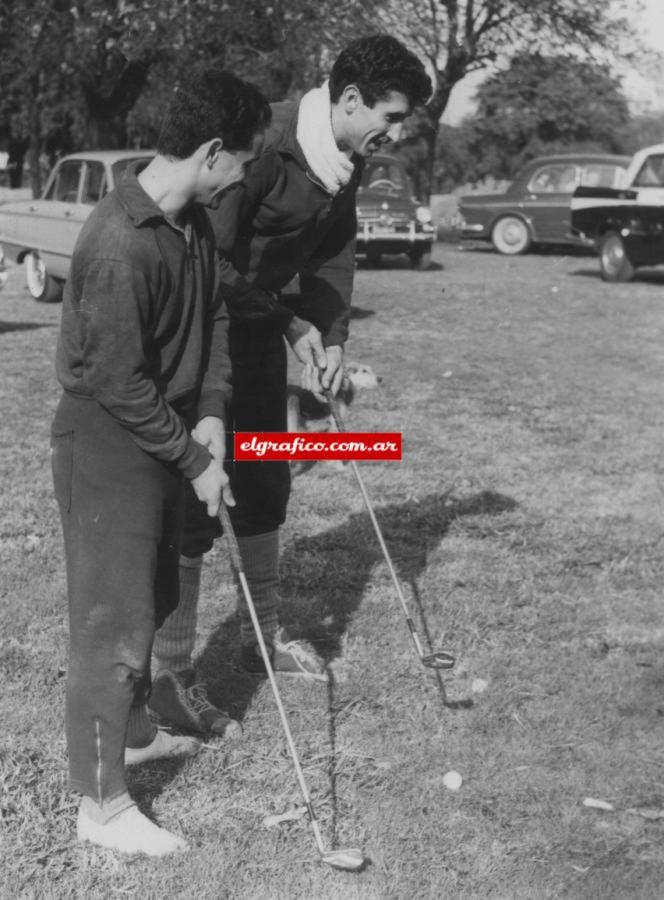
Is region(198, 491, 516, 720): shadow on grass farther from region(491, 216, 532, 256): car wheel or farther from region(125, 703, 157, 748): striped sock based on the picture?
region(491, 216, 532, 256): car wheel

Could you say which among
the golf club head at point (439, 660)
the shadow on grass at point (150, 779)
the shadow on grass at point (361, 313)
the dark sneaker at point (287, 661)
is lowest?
the shadow on grass at point (361, 313)

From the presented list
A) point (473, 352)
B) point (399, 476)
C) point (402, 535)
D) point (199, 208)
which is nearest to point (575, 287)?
point (473, 352)

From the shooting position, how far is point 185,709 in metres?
3.70

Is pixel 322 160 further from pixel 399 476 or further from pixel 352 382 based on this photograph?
pixel 352 382

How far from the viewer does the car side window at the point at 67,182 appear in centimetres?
1305

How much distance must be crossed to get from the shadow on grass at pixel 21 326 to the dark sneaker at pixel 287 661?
8486 millimetres

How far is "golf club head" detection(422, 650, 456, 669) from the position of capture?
3953mm

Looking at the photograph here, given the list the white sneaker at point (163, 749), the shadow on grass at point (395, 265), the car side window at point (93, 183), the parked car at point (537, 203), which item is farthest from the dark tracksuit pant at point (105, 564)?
the parked car at point (537, 203)

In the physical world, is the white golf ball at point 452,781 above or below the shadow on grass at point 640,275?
above

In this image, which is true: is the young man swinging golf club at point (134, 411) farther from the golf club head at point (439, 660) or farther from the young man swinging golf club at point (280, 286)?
the golf club head at point (439, 660)

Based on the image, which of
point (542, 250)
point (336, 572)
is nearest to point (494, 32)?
point (542, 250)

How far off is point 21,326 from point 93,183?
1709 mm

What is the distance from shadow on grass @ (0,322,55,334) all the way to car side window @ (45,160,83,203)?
1505mm

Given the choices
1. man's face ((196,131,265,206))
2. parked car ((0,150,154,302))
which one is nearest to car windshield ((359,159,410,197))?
parked car ((0,150,154,302))
